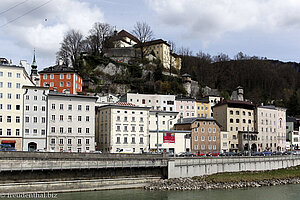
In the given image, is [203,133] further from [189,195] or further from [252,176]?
[189,195]

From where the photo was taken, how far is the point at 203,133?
256 feet

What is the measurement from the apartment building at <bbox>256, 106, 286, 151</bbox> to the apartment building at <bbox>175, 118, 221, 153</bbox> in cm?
1847

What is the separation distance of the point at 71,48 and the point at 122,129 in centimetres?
5708

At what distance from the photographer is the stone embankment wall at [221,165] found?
49.9 meters

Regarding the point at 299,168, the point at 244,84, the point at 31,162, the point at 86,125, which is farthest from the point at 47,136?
the point at 244,84

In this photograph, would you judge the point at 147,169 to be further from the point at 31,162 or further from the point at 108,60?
the point at 108,60

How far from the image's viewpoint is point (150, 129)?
79188 millimetres

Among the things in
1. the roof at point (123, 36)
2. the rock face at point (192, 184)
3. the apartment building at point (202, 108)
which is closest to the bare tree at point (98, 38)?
the roof at point (123, 36)

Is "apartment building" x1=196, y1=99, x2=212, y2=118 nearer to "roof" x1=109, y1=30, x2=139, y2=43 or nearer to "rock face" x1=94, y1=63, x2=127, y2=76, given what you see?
"rock face" x1=94, y1=63, x2=127, y2=76

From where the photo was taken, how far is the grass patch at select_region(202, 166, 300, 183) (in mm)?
50050

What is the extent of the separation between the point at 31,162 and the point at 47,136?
22771 mm

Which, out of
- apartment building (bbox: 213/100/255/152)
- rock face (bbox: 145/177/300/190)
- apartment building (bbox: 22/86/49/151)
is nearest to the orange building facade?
apartment building (bbox: 22/86/49/151)

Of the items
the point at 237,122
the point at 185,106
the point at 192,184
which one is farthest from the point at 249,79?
the point at 192,184

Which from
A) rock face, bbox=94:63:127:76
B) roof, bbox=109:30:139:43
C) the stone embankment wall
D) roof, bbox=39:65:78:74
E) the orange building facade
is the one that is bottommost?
the stone embankment wall
